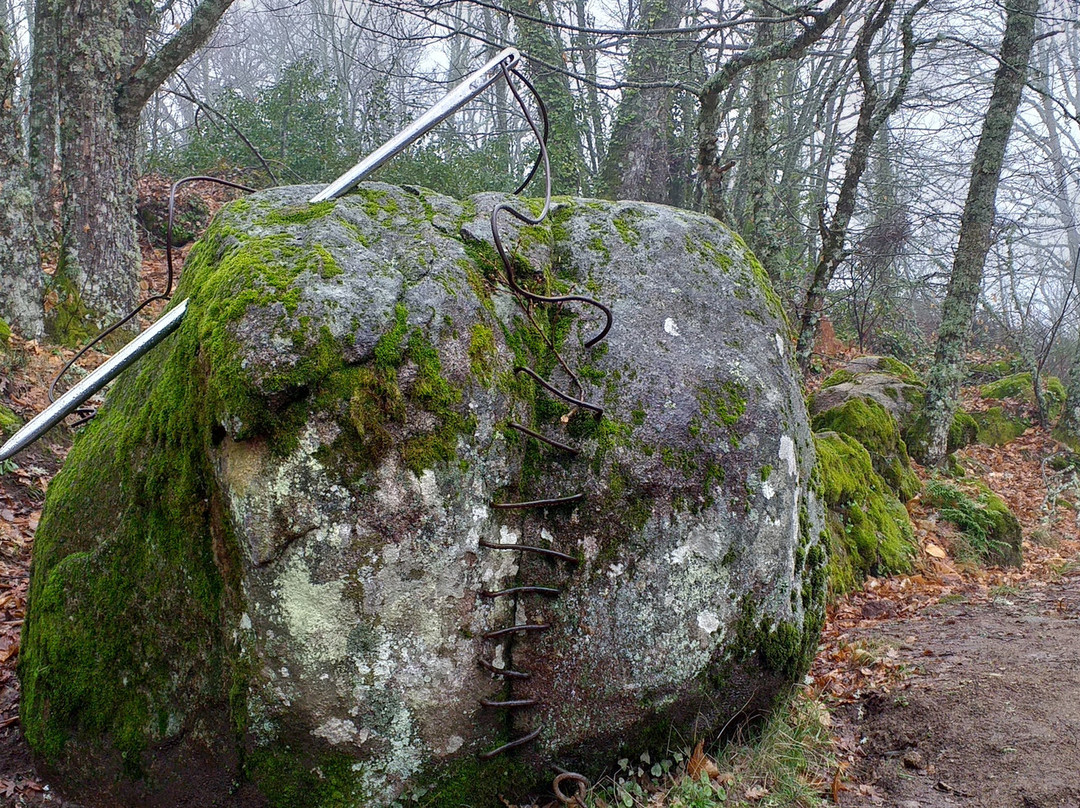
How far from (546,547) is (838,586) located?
12.5 ft

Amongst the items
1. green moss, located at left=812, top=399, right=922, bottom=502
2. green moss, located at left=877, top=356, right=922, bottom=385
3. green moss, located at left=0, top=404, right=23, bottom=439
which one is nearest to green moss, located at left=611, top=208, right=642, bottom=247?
green moss, located at left=0, top=404, right=23, bottom=439

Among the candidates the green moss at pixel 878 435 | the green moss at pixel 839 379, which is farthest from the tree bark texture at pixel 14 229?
the green moss at pixel 839 379

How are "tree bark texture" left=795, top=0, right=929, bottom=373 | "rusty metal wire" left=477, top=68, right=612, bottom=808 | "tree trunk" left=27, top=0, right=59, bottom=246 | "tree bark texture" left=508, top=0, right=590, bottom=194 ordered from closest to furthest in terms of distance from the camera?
"rusty metal wire" left=477, top=68, right=612, bottom=808 → "tree trunk" left=27, top=0, right=59, bottom=246 → "tree bark texture" left=795, top=0, right=929, bottom=373 → "tree bark texture" left=508, top=0, right=590, bottom=194

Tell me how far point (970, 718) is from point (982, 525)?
4.79 meters

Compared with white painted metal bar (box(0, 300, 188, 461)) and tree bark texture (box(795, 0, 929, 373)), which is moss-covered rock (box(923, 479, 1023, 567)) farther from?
white painted metal bar (box(0, 300, 188, 461))

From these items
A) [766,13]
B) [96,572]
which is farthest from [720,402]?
[766,13]

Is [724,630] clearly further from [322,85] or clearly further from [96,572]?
Answer: [322,85]

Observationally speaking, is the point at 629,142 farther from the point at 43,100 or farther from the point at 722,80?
the point at 43,100

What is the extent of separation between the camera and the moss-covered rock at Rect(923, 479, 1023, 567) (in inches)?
290

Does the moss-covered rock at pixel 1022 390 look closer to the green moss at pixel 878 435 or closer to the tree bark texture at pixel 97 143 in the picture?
the green moss at pixel 878 435

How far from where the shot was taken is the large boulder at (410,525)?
2531 millimetres

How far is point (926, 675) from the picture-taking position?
4.04 meters

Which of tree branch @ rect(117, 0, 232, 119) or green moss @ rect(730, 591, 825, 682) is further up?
tree branch @ rect(117, 0, 232, 119)

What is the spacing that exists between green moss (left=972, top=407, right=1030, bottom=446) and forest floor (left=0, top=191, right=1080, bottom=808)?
4.77 m
